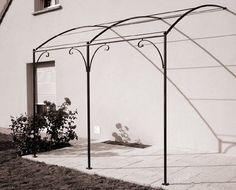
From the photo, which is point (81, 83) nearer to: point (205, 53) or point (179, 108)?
point (179, 108)

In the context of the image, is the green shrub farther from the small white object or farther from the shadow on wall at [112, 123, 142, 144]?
the shadow on wall at [112, 123, 142, 144]

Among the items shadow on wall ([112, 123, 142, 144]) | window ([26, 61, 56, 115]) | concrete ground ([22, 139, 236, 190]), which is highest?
window ([26, 61, 56, 115])

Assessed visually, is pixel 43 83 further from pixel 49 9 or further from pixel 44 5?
pixel 44 5

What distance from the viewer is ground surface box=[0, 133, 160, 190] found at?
505cm

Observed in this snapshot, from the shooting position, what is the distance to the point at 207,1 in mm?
6844

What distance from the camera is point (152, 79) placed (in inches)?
305

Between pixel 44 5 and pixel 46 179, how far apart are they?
684 centimetres

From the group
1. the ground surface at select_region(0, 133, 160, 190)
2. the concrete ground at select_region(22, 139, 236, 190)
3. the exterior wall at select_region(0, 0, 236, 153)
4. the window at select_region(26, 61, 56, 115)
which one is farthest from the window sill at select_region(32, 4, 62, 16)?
the ground surface at select_region(0, 133, 160, 190)

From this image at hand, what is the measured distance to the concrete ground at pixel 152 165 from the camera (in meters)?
5.06

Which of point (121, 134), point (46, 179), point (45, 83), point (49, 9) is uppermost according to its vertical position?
point (49, 9)

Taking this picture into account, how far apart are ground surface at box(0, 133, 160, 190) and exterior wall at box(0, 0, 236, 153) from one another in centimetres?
252

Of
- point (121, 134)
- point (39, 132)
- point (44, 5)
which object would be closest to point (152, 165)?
point (121, 134)

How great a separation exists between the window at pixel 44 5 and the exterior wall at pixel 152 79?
15 centimetres

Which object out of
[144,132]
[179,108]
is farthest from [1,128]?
[179,108]
